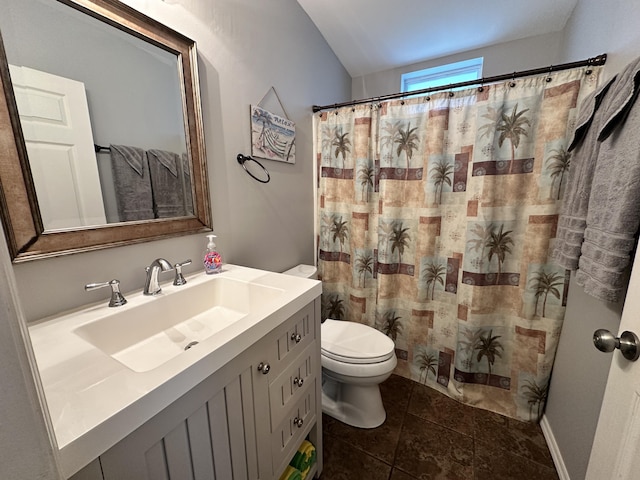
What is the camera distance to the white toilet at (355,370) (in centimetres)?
134

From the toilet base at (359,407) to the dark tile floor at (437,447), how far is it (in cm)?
3

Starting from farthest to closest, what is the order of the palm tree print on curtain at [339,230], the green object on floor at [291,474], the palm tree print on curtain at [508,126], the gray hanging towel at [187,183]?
1. the palm tree print on curtain at [339,230]
2. the palm tree print on curtain at [508,126]
3. the gray hanging towel at [187,183]
4. the green object on floor at [291,474]

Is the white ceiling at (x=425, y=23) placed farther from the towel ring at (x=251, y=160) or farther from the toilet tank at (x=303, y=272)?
the toilet tank at (x=303, y=272)

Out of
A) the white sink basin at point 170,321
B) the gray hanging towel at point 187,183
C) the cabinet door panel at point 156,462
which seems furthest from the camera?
the gray hanging towel at point 187,183

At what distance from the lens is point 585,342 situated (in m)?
1.12

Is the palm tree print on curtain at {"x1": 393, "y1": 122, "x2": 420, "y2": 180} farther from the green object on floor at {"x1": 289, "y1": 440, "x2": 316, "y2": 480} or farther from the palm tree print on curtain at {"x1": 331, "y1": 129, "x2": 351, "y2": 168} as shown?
the green object on floor at {"x1": 289, "y1": 440, "x2": 316, "y2": 480}

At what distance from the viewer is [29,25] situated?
724 mm

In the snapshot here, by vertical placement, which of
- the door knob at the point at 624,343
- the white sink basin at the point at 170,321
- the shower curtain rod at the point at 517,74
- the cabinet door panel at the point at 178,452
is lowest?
the cabinet door panel at the point at 178,452

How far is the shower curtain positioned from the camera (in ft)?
4.41

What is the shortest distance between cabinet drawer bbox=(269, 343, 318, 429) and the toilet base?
21.5 inches

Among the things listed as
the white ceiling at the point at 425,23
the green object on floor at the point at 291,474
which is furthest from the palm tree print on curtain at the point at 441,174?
the green object on floor at the point at 291,474

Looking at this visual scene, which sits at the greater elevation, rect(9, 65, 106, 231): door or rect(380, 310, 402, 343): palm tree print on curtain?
rect(9, 65, 106, 231): door

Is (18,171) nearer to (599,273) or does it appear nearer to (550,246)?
(599,273)

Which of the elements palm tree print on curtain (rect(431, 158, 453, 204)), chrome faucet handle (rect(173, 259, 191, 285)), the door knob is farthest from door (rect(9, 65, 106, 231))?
palm tree print on curtain (rect(431, 158, 453, 204))
